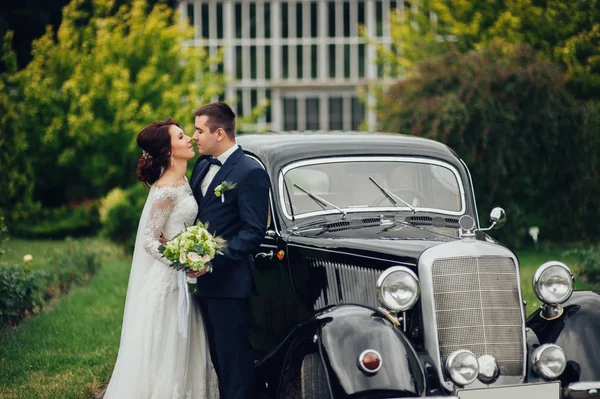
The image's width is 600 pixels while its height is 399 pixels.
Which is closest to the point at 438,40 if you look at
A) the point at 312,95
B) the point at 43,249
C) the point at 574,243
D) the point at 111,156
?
the point at 574,243

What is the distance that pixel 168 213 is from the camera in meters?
5.82

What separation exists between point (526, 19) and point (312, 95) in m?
19.6

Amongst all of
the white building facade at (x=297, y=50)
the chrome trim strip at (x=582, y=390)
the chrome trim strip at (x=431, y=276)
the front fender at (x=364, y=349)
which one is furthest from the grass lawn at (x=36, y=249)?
the white building facade at (x=297, y=50)

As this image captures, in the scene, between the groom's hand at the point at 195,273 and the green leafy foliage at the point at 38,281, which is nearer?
the groom's hand at the point at 195,273

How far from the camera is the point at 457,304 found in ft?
16.1

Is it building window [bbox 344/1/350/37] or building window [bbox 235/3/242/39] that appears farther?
building window [bbox 235/3/242/39]

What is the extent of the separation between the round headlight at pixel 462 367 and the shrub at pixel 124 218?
10411 millimetres

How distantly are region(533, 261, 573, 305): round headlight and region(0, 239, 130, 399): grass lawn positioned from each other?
365 cm

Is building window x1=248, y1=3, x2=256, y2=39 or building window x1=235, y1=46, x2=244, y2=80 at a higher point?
building window x1=248, y1=3, x2=256, y2=39

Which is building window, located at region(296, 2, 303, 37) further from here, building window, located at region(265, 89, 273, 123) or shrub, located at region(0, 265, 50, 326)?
shrub, located at region(0, 265, 50, 326)

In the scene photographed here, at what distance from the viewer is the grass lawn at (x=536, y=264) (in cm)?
1027

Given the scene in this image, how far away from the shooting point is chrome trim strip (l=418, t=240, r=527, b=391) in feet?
16.0

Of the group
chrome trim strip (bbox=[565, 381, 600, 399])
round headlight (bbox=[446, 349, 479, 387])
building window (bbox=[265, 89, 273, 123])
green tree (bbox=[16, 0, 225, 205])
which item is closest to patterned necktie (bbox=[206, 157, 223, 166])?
round headlight (bbox=[446, 349, 479, 387])

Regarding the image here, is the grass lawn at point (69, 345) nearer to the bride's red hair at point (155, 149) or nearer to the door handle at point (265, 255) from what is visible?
the door handle at point (265, 255)
